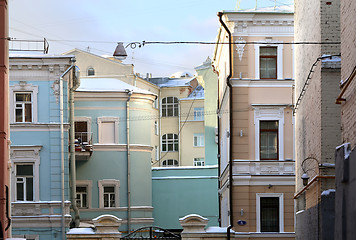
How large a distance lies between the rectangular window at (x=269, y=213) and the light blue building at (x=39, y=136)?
28.5ft

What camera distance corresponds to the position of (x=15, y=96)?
36.4 m

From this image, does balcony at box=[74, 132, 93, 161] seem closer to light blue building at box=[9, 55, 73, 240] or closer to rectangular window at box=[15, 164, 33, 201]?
light blue building at box=[9, 55, 73, 240]

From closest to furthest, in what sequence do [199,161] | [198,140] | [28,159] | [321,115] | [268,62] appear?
[321,115] → [268,62] → [28,159] → [199,161] → [198,140]

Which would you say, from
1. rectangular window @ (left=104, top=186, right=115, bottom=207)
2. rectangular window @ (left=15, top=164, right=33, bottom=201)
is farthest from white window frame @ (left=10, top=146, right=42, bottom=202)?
rectangular window @ (left=104, top=186, right=115, bottom=207)

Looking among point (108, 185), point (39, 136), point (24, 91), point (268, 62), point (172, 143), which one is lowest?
point (108, 185)

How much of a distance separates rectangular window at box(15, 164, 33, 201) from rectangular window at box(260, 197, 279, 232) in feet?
33.3

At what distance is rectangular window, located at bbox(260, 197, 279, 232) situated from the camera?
31.2 meters

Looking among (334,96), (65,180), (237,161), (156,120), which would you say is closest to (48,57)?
(65,180)

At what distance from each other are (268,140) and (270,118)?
0.80 m

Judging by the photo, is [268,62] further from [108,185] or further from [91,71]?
[91,71]

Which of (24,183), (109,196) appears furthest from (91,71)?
(24,183)

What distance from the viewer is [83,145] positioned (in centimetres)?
4081

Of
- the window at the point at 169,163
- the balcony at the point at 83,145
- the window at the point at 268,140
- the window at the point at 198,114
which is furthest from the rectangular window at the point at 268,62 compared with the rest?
the window at the point at 169,163

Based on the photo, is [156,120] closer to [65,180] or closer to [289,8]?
[65,180]
